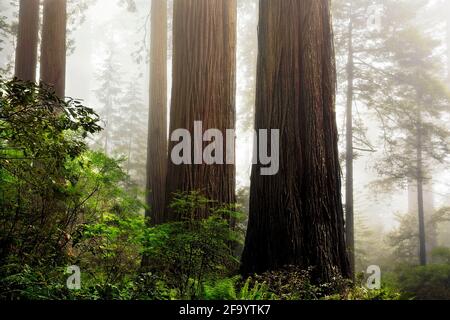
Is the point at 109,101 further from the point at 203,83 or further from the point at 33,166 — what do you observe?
the point at 33,166

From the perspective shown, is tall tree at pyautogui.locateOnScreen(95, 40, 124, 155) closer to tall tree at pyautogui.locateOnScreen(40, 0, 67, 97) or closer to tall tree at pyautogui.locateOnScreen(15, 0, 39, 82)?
tall tree at pyautogui.locateOnScreen(15, 0, 39, 82)

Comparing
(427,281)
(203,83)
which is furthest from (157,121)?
(427,281)

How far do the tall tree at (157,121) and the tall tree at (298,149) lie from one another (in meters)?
6.46

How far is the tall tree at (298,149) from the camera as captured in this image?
518 cm

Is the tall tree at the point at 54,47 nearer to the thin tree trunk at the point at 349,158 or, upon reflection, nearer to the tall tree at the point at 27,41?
the tall tree at the point at 27,41

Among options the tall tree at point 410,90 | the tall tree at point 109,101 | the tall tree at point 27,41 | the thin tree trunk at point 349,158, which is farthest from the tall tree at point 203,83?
the tall tree at point 109,101

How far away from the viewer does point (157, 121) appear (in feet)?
43.3

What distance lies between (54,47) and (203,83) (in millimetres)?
4524

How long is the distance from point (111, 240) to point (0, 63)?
74782mm

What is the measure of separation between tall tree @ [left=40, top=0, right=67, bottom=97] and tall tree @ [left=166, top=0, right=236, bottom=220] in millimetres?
3511

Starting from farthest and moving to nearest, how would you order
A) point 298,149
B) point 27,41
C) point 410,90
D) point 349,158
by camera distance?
1. point 410,90
2. point 349,158
3. point 27,41
4. point 298,149

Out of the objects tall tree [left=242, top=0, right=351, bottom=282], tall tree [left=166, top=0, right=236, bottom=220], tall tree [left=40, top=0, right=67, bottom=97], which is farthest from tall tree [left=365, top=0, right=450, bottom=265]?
tall tree [left=242, top=0, right=351, bottom=282]

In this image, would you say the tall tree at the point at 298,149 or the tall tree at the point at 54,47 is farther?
the tall tree at the point at 54,47
